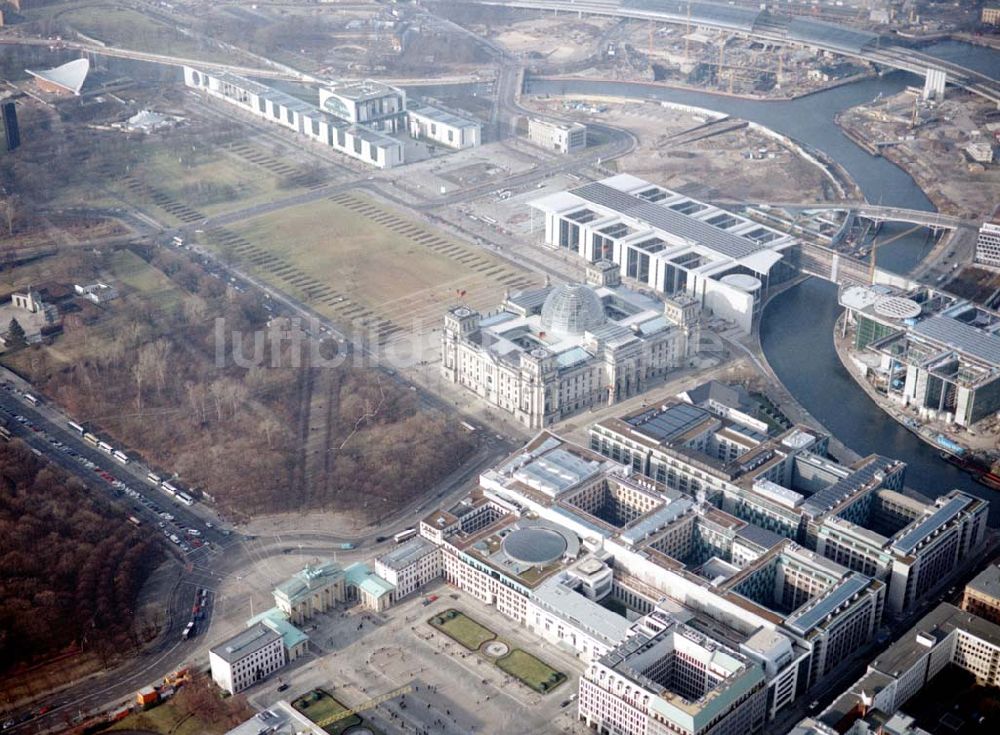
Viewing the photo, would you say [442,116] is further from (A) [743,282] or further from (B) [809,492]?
(B) [809,492]

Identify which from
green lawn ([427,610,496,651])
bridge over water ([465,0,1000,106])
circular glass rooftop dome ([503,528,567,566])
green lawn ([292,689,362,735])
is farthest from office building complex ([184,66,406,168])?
green lawn ([292,689,362,735])

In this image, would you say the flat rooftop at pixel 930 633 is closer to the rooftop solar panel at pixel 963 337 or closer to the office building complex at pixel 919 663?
the office building complex at pixel 919 663

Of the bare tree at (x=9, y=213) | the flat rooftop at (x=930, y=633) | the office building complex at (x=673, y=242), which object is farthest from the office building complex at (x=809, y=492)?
the bare tree at (x=9, y=213)

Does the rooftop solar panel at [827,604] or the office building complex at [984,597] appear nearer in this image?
the rooftop solar panel at [827,604]

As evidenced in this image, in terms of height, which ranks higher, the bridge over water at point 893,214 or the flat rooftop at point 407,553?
the bridge over water at point 893,214

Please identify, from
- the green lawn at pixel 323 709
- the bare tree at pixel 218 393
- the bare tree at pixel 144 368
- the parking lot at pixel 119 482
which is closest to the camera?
the green lawn at pixel 323 709

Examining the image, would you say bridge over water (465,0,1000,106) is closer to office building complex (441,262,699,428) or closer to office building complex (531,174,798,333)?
office building complex (531,174,798,333)

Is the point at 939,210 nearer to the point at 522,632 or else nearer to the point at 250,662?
the point at 522,632
